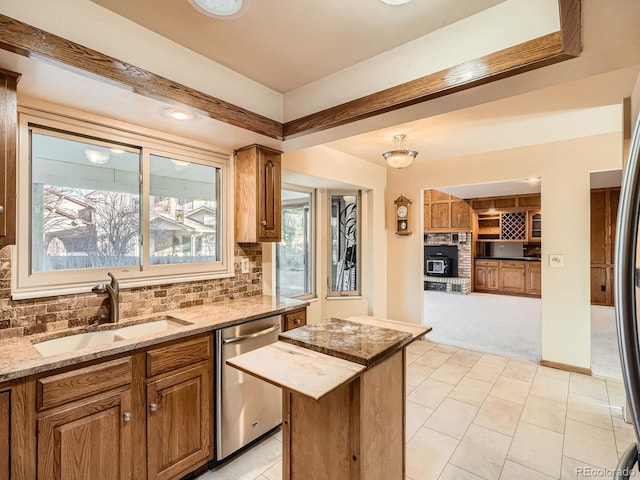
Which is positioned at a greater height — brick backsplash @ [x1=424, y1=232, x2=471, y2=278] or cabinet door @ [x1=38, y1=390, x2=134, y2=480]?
brick backsplash @ [x1=424, y1=232, x2=471, y2=278]

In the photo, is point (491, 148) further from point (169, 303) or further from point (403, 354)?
point (169, 303)

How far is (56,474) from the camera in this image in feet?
4.50

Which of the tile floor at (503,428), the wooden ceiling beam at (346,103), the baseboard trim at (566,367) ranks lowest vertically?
the tile floor at (503,428)

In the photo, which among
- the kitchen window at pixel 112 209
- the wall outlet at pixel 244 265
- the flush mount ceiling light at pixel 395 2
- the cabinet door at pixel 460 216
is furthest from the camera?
the cabinet door at pixel 460 216

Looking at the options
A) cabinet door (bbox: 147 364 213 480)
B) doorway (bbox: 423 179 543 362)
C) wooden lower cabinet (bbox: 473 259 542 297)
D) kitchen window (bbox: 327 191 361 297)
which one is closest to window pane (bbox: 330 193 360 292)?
kitchen window (bbox: 327 191 361 297)

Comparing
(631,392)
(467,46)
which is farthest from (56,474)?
(467,46)

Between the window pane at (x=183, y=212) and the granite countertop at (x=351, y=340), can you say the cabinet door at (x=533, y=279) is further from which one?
the window pane at (x=183, y=212)

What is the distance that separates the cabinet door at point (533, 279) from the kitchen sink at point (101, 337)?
807 cm

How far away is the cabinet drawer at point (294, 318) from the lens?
2381mm

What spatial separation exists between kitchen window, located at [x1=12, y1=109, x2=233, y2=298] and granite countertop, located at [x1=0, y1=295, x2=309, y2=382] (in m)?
0.25

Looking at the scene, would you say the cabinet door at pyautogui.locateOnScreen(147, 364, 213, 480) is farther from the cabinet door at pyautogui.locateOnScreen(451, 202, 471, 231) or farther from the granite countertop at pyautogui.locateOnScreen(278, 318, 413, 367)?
the cabinet door at pyautogui.locateOnScreen(451, 202, 471, 231)

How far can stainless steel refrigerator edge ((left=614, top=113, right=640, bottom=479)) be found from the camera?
0.50 meters

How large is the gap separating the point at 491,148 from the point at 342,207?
191 centimetres

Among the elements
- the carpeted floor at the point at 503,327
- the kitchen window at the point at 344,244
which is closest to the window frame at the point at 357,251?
the kitchen window at the point at 344,244
